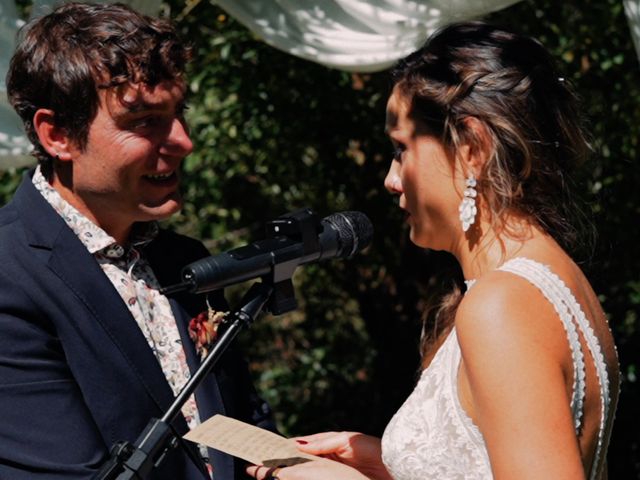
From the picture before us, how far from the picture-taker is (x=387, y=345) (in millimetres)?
5875

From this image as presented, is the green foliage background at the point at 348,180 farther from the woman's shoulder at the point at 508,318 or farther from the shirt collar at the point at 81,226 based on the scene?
the woman's shoulder at the point at 508,318

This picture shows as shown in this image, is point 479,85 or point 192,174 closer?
point 479,85

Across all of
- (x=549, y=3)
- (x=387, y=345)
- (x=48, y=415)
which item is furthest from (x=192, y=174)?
(x=48, y=415)

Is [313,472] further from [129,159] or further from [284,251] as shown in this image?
[129,159]

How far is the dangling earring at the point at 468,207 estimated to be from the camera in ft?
8.08

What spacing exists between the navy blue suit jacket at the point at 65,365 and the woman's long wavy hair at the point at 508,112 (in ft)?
3.07

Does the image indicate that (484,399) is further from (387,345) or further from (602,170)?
(387,345)

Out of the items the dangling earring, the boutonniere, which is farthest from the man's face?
the dangling earring

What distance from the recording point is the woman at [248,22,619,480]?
214cm

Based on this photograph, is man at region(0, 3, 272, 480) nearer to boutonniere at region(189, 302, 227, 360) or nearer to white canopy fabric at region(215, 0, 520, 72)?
boutonniere at region(189, 302, 227, 360)

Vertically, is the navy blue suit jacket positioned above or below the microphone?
below

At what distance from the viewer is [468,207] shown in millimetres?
2475

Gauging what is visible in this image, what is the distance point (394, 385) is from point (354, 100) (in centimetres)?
168

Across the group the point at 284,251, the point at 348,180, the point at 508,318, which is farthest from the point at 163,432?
the point at 348,180
